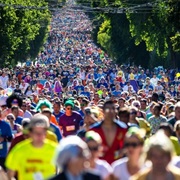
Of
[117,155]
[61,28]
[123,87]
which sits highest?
[117,155]

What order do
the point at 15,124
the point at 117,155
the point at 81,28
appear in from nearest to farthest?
the point at 117,155, the point at 15,124, the point at 81,28

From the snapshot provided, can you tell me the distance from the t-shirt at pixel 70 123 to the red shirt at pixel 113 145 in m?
6.10

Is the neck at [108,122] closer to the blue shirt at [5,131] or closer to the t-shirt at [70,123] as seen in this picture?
the blue shirt at [5,131]

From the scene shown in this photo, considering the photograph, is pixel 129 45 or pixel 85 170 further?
pixel 129 45

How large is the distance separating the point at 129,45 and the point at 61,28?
111 metres

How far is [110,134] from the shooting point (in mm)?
13461

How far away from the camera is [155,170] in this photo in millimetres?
9047

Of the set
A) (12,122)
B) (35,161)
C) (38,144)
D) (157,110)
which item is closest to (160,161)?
(38,144)

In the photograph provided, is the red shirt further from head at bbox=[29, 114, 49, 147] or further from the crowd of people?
head at bbox=[29, 114, 49, 147]

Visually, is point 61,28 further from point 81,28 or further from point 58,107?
point 58,107

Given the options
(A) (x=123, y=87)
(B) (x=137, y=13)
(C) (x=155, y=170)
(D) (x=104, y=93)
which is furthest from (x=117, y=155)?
(B) (x=137, y=13)

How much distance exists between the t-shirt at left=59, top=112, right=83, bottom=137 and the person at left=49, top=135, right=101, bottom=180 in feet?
35.5

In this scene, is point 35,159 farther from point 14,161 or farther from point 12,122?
point 12,122

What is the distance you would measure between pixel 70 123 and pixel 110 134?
21.1 ft
